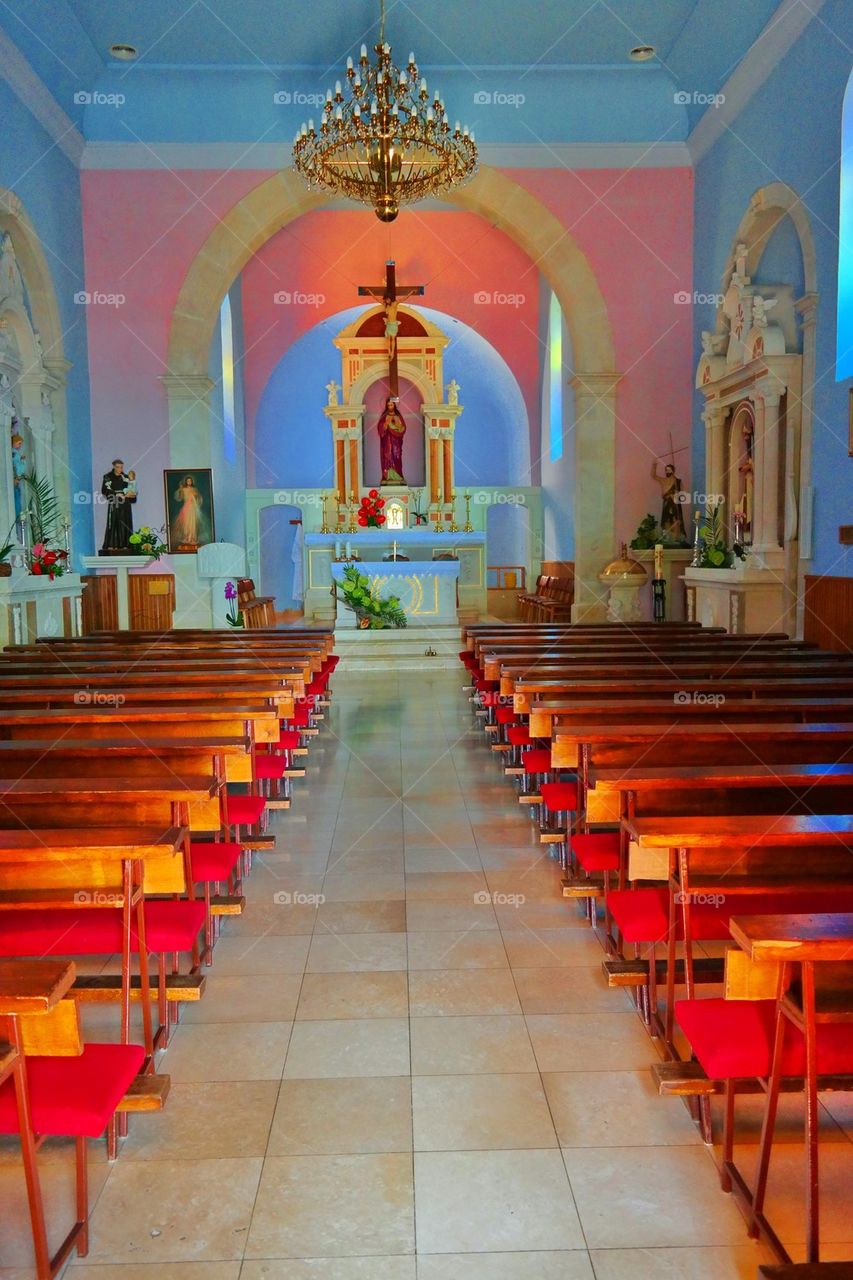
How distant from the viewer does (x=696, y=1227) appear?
2.10m

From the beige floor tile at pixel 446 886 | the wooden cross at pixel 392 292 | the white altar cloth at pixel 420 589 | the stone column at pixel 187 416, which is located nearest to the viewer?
the beige floor tile at pixel 446 886

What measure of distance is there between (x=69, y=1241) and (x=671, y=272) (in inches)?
483

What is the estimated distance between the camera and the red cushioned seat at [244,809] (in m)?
4.13

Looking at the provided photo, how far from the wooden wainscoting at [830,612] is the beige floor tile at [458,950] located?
16.5 ft

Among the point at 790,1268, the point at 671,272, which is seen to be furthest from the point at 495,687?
the point at 671,272

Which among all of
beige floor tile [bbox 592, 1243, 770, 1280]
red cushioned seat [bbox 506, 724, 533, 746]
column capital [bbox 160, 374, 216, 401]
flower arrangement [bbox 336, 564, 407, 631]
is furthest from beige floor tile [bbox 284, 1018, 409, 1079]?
column capital [bbox 160, 374, 216, 401]

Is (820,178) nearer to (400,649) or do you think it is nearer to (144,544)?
(400,649)

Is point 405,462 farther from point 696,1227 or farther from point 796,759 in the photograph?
point 696,1227

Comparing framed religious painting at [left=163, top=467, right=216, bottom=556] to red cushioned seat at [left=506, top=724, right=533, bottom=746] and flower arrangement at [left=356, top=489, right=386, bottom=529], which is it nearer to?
flower arrangement at [left=356, top=489, right=386, bottom=529]

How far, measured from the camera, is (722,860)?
2.63 m

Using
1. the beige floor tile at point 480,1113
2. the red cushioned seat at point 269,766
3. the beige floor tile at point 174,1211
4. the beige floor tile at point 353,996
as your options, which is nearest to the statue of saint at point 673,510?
the red cushioned seat at point 269,766

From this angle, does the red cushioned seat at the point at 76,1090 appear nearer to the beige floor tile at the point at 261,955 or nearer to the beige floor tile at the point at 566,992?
the beige floor tile at the point at 261,955

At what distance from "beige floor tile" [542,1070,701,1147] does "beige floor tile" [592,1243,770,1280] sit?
363 mm

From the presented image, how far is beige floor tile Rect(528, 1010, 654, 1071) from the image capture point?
2.76m
